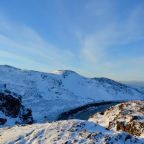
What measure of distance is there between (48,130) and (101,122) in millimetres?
23221

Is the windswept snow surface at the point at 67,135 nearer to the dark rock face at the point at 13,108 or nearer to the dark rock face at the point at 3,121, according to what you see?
the dark rock face at the point at 3,121

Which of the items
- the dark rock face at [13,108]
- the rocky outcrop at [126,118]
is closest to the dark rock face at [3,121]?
the dark rock face at [13,108]

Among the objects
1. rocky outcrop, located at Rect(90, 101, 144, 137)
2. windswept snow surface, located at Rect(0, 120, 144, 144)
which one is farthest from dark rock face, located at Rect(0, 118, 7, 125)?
windswept snow surface, located at Rect(0, 120, 144, 144)

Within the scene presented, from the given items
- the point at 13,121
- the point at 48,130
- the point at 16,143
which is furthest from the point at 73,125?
the point at 13,121

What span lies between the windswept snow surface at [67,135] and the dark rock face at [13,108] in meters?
43.1

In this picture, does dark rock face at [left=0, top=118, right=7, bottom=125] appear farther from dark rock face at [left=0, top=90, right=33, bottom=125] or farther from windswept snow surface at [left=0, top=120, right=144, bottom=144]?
windswept snow surface at [left=0, top=120, right=144, bottom=144]

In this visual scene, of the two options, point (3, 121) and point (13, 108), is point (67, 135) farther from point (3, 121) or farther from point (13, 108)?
point (13, 108)

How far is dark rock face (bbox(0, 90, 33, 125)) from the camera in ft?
214

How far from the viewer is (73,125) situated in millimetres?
21328

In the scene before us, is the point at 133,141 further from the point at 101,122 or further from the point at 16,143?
the point at 101,122

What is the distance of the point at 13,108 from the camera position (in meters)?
67.4

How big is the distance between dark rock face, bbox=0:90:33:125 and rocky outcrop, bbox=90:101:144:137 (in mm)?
22102

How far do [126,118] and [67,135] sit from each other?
19423 mm

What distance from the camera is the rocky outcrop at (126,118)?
3450 cm
